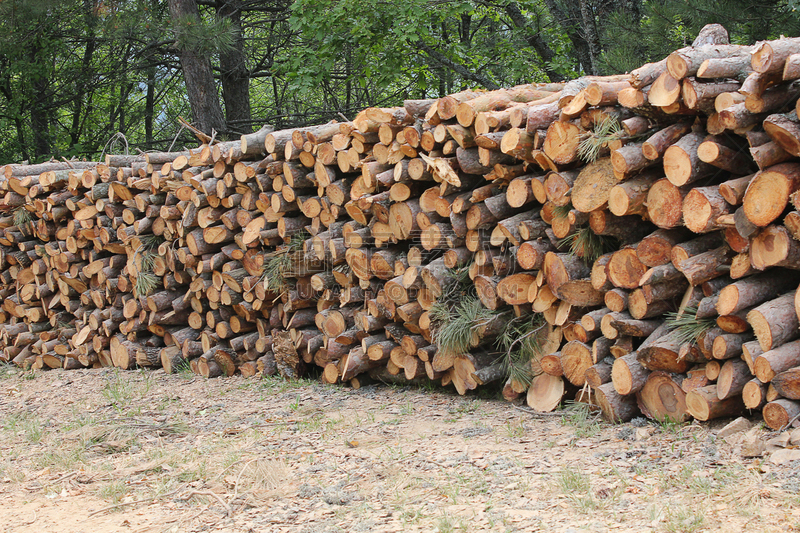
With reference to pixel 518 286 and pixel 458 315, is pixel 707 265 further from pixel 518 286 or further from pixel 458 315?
pixel 458 315

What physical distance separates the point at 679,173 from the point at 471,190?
142 cm

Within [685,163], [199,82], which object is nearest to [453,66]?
[199,82]

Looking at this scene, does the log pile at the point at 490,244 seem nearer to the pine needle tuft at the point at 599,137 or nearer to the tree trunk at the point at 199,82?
the pine needle tuft at the point at 599,137

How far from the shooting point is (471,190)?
439 centimetres

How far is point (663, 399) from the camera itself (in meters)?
3.50

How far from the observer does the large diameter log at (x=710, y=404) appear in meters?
3.22

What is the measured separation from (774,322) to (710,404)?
0.49m

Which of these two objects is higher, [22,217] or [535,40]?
[535,40]

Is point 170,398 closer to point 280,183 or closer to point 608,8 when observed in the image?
point 280,183

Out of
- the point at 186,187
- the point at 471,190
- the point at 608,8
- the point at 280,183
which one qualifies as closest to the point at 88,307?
the point at 186,187

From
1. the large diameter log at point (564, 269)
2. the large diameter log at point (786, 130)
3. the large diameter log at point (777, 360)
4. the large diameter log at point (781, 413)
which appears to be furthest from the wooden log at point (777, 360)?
the large diameter log at point (564, 269)

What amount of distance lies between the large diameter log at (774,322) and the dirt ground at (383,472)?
0.39 meters

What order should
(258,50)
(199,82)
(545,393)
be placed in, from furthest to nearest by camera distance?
1. (258,50)
2. (199,82)
3. (545,393)

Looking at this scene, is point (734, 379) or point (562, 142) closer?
point (734, 379)
